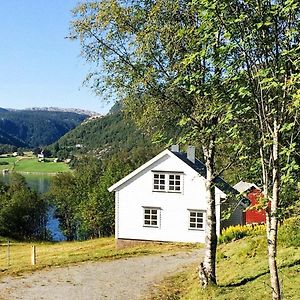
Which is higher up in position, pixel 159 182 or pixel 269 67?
pixel 269 67

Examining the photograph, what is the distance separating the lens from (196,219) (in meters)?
35.5

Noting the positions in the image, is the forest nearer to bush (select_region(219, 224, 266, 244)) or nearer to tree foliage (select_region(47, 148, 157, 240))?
bush (select_region(219, 224, 266, 244))

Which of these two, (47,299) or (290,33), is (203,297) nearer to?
(47,299)

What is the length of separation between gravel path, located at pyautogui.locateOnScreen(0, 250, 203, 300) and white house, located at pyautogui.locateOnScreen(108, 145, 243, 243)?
10848 millimetres

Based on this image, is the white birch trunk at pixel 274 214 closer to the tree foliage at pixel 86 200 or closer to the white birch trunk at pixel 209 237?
the white birch trunk at pixel 209 237

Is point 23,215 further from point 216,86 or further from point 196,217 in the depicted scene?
point 216,86

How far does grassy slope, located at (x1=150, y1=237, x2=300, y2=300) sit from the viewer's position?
44.7 ft

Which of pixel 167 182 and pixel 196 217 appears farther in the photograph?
pixel 167 182

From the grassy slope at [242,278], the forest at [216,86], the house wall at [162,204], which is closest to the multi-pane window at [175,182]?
the house wall at [162,204]

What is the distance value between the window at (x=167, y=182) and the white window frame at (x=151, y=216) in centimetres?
158

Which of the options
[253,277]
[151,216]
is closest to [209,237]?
[253,277]

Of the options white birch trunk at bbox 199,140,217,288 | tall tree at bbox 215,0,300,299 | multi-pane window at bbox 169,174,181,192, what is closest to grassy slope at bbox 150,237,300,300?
white birch trunk at bbox 199,140,217,288

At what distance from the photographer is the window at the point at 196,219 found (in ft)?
116

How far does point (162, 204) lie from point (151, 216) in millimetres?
1302
